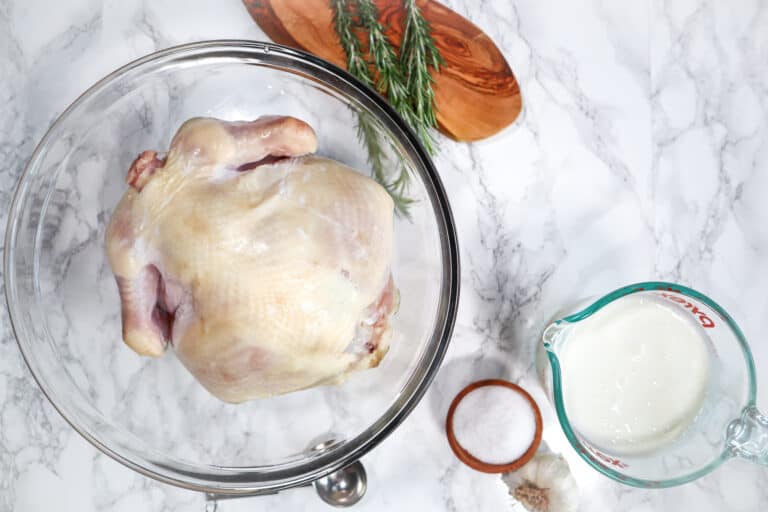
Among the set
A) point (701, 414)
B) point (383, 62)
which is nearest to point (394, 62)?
point (383, 62)

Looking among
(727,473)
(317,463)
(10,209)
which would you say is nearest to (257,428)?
(317,463)

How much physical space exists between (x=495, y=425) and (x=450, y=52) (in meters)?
0.56

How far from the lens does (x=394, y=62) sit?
1.07 metres

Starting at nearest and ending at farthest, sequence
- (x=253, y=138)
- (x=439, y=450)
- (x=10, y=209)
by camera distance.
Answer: (x=253, y=138) → (x=10, y=209) → (x=439, y=450)

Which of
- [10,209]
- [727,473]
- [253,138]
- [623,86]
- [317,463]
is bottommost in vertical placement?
[727,473]

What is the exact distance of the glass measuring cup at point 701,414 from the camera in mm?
990

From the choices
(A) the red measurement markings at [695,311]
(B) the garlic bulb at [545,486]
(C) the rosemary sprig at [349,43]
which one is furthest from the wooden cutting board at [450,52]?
(B) the garlic bulb at [545,486]

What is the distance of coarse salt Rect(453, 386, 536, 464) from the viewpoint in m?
1.06

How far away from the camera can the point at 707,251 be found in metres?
1.17

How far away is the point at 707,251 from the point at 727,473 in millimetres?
359

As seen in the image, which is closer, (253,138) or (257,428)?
(253,138)

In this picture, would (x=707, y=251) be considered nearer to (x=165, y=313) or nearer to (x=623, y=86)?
(x=623, y=86)

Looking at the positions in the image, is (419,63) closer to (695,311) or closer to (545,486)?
(695,311)

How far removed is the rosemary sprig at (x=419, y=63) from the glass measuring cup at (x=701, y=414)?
35 cm
